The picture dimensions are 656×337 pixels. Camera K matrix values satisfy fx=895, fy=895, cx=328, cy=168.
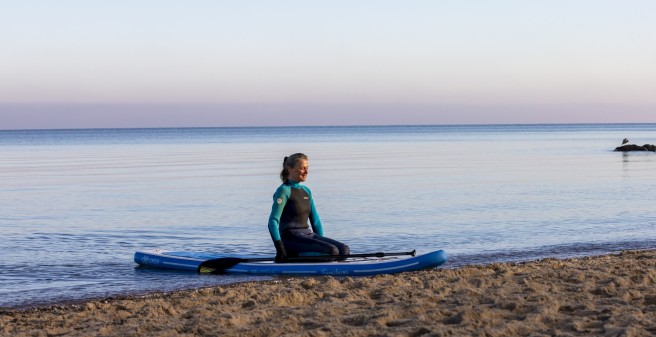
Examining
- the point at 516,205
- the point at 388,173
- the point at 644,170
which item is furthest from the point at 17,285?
the point at 644,170

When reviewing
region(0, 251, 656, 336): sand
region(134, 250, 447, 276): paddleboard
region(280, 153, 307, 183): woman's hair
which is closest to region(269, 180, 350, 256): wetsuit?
region(280, 153, 307, 183): woman's hair

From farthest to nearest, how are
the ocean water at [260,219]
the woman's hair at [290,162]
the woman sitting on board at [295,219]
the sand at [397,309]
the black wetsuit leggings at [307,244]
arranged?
the ocean water at [260,219]
the black wetsuit leggings at [307,244]
the woman sitting on board at [295,219]
the woman's hair at [290,162]
the sand at [397,309]

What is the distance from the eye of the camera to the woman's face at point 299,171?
12.0m

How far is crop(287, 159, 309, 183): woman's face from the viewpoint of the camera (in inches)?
471

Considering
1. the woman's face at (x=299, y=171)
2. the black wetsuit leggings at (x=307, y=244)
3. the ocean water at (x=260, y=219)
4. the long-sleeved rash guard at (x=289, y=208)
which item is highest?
the woman's face at (x=299, y=171)

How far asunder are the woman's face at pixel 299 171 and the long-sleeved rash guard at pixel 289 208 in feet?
0.41

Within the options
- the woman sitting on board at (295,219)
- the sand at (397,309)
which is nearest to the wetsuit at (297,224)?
the woman sitting on board at (295,219)

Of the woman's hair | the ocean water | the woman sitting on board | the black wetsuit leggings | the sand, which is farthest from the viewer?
the ocean water

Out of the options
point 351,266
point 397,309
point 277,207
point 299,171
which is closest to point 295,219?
point 277,207

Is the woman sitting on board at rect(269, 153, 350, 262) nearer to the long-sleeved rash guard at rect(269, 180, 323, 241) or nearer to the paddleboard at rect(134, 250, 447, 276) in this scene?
the long-sleeved rash guard at rect(269, 180, 323, 241)

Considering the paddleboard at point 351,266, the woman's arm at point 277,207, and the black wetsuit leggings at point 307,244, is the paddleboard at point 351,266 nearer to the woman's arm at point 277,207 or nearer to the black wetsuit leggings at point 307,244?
the black wetsuit leggings at point 307,244

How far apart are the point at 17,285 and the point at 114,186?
17.6 m

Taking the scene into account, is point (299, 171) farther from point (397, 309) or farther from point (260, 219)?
point (260, 219)

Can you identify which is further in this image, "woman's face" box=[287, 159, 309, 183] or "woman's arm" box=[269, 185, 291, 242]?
"woman's arm" box=[269, 185, 291, 242]
